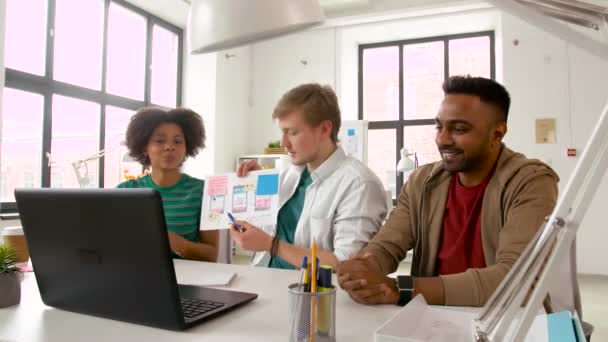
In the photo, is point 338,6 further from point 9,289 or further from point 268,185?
point 9,289

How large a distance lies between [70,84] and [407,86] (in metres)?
4.24

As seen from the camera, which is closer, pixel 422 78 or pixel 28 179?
pixel 28 179

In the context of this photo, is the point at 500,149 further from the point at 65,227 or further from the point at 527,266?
the point at 65,227

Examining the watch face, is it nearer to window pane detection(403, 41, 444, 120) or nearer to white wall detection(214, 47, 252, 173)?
white wall detection(214, 47, 252, 173)

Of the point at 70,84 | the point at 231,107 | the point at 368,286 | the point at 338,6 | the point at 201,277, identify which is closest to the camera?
the point at 368,286

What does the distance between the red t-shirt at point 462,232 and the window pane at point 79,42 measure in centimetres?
415

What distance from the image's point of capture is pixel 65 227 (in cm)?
88

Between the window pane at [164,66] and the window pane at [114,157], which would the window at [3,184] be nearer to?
the window pane at [114,157]

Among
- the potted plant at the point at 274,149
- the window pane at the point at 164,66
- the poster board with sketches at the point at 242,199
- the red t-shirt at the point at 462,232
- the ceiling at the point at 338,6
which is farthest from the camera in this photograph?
the potted plant at the point at 274,149

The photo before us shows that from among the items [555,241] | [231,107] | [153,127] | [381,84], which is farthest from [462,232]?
[381,84]

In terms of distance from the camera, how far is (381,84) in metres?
6.36

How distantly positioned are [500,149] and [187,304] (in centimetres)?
114

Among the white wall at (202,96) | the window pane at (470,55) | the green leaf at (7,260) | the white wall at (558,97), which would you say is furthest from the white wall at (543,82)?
the green leaf at (7,260)

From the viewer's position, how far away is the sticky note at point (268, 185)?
5.15ft
